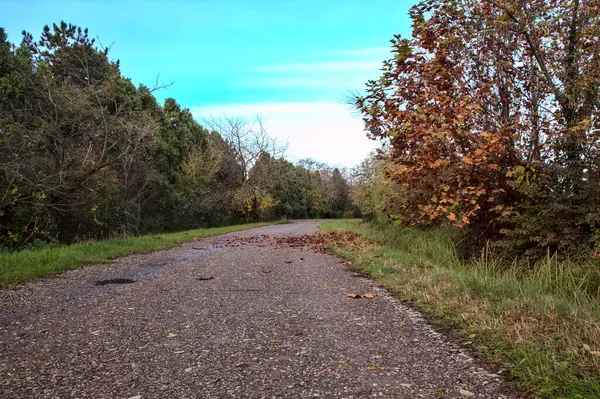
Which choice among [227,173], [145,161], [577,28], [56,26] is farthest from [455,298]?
[227,173]

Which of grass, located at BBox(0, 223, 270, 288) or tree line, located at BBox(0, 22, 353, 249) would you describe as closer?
grass, located at BBox(0, 223, 270, 288)

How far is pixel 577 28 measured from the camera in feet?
23.5

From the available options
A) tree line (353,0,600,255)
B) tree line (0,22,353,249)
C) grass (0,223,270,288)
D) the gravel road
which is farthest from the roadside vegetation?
tree line (0,22,353,249)

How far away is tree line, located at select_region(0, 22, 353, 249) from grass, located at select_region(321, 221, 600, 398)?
1007 centimetres

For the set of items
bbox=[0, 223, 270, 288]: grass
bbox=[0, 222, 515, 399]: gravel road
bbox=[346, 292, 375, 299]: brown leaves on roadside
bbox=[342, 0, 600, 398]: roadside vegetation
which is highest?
bbox=[342, 0, 600, 398]: roadside vegetation

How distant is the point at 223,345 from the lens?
3.99 meters

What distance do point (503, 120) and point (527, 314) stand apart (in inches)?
188

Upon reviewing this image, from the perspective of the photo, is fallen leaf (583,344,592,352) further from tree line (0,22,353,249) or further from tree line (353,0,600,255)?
tree line (0,22,353,249)

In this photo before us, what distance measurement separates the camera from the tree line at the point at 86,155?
12.4 meters

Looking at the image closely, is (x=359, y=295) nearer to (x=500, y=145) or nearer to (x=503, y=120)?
(x=500, y=145)

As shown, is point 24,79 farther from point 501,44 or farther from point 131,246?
point 501,44

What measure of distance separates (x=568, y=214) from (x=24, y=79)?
14.4 m

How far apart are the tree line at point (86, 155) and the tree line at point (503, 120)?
863 centimetres

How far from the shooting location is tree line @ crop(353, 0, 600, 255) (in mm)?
6854
